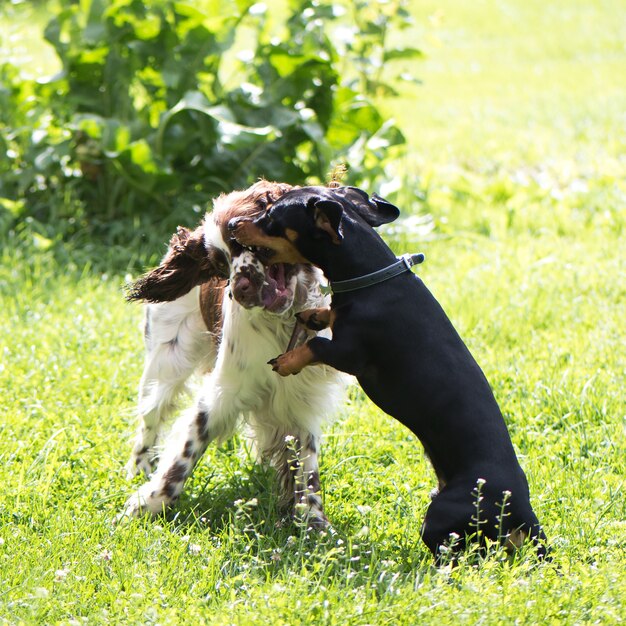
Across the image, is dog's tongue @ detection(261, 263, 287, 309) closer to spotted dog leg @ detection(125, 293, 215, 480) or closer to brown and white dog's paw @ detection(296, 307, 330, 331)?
brown and white dog's paw @ detection(296, 307, 330, 331)

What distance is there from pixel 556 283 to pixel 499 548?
3.29 meters

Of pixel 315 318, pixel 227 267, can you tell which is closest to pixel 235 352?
pixel 227 267

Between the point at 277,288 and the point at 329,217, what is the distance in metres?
0.42

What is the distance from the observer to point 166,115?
6512 millimetres

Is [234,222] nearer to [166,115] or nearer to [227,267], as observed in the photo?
[227,267]

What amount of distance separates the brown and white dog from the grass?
0.45ft

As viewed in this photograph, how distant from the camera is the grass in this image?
303 centimetres

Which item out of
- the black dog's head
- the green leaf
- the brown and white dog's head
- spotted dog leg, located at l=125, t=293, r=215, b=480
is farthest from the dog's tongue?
the green leaf

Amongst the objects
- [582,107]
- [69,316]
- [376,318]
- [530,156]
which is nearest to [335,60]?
[69,316]

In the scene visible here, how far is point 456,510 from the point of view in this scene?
3.24 meters

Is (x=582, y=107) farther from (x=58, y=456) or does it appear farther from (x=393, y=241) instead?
(x=58, y=456)

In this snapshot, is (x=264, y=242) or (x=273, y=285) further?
(x=273, y=285)

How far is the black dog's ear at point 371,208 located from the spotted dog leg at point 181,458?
0.97 meters

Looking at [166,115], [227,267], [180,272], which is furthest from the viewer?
[166,115]
